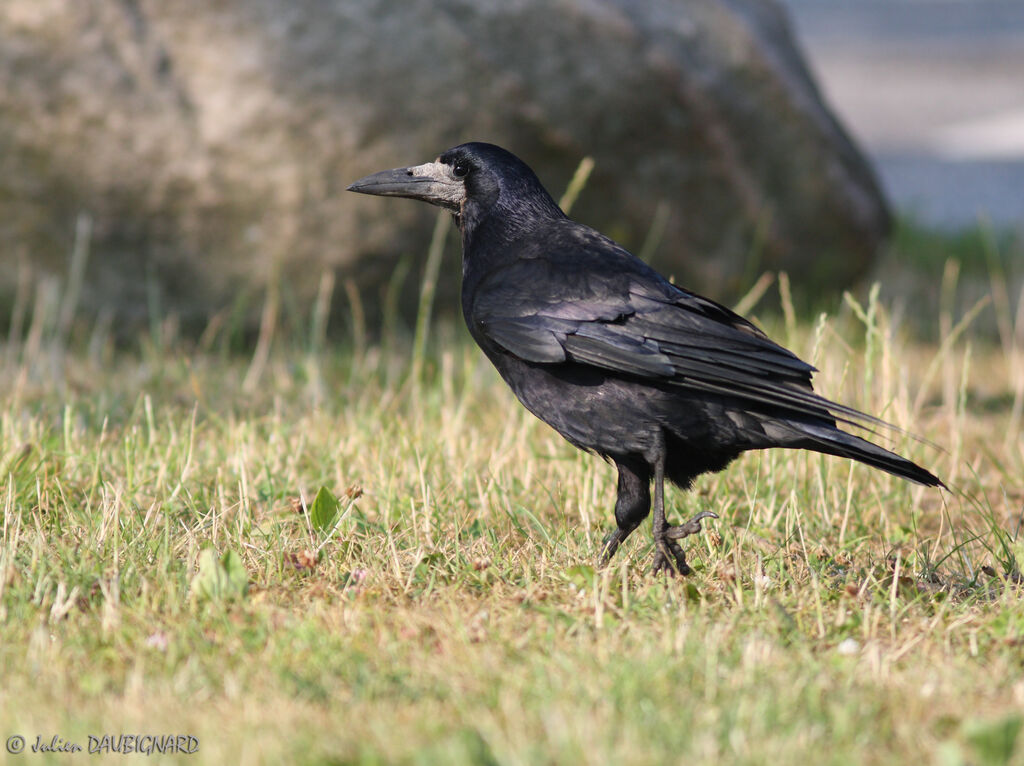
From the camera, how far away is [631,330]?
313cm

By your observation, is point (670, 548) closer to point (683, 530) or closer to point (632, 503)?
point (683, 530)

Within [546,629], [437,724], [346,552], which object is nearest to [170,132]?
[346,552]

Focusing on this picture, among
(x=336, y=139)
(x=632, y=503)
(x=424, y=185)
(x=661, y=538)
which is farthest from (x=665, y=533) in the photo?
(x=336, y=139)

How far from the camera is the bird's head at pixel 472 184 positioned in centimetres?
363

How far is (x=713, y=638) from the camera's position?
100 inches

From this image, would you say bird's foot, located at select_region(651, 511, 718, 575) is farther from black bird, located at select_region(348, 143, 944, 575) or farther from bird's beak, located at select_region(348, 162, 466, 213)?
bird's beak, located at select_region(348, 162, 466, 213)

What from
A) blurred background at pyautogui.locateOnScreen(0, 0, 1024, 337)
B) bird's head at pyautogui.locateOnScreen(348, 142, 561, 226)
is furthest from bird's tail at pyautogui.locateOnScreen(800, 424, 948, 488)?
blurred background at pyautogui.locateOnScreen(0, 0, 1024, 337)

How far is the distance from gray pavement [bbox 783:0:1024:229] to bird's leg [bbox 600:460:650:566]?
5.13 m

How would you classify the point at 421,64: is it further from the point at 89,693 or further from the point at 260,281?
the point at 89,693

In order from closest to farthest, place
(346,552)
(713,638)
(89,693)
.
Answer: (89,693)
(713,638)
(346,552)

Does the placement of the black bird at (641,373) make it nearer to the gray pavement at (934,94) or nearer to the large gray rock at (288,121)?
the large gray rock at (288,121)

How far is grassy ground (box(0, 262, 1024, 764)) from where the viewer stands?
2156 mm

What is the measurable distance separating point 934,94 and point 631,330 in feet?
41.7

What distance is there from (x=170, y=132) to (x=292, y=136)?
0.53m
